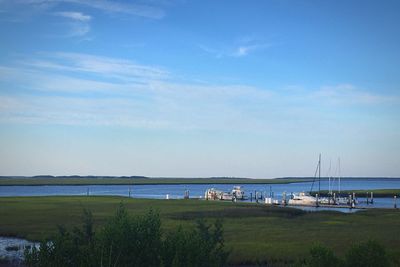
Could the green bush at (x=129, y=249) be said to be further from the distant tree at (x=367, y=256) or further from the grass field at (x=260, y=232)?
the grass field at (x=260, y=232)

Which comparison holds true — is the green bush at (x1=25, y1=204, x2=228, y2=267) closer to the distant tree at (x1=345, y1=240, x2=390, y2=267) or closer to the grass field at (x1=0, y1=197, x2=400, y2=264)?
the distant tree at (x1=345, y1=240, x2=390, y2=267)

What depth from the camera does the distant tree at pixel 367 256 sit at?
17.0 metres

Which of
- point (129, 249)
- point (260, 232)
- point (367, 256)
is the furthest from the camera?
point (260, 232)

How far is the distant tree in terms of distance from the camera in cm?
1698

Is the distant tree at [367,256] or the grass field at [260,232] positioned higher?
the distant tree at [367,256]

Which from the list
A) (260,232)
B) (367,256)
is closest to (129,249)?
(367,256)

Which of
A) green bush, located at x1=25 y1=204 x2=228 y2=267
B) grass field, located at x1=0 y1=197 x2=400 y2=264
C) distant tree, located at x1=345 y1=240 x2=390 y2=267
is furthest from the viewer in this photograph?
grass field, located at x1=0 y1=197 x2=400 y2=264

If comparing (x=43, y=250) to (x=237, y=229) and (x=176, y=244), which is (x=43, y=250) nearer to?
(x=176, y=244)

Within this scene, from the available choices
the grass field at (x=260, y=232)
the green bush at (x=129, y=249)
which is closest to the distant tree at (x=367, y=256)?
the green bush at (x=129, y=249)

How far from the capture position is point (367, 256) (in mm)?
17016

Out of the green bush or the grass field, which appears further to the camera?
the grass field

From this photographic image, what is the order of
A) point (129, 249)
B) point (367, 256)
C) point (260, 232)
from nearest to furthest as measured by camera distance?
point (129, 249), point (367, 256), point (260, 232)

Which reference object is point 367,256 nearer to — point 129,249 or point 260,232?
point 129,249

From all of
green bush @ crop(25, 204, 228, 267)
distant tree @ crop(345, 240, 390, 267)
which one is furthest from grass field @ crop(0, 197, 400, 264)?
distant tree @ crop(345, 240, 390, 267)
